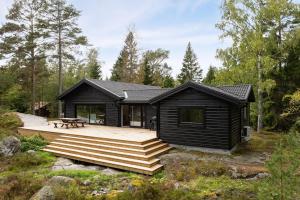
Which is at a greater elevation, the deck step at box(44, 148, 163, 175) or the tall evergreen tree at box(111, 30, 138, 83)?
the tall evergreen tree at box(111, 30, 138, 83)

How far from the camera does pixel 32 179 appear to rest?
29.5 feet

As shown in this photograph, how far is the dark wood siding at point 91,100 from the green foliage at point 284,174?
45.2ft

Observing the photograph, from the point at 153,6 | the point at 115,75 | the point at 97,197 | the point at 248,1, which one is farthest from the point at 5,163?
the point at 115,75

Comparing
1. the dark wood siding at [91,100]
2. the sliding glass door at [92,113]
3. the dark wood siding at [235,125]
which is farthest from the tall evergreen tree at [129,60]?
the dark wood siding at [235,125]

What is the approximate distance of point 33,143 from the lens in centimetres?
1445

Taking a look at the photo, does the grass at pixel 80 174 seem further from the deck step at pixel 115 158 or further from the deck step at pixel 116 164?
the deck step at pixel 115 158

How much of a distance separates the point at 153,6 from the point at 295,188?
15383 millimetres

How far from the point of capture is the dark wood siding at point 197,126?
11938mm

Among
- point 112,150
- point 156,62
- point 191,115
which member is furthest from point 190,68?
point 112,150

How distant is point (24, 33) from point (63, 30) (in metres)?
3.80

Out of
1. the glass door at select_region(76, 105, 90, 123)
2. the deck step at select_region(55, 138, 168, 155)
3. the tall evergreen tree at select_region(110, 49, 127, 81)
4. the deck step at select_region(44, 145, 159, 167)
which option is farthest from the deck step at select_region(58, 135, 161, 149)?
the tall evergreen tree at select_region(110, 49, 127, 81)

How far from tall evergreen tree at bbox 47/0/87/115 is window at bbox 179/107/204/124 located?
17.0 m

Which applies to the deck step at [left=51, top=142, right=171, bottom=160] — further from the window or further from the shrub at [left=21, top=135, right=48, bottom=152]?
the window

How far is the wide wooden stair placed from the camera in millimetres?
10578
